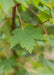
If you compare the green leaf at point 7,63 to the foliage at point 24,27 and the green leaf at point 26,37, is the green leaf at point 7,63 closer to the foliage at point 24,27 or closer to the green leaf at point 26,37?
the foliage at point 24,27

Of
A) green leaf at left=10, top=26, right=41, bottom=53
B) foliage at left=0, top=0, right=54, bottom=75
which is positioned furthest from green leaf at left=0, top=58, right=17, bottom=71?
green leaf at left=10, top=26, right=41, bottom=53

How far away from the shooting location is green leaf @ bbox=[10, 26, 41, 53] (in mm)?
703

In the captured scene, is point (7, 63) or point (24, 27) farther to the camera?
point (7, 63)

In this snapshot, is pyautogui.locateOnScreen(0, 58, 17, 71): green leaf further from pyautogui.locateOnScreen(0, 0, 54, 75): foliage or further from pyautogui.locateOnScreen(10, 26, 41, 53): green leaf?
pyautogui.locateOnScreen(10, 26, 41, 53): green leaf

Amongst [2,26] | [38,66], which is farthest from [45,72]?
[2,26]

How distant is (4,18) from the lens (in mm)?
890

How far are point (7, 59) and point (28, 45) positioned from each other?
363 mm

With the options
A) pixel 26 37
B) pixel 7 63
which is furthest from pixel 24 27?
pixel 7 63

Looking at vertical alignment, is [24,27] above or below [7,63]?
above

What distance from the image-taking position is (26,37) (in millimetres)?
728

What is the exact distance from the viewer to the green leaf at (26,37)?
2.31 feet

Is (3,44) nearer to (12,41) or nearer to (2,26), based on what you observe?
(2,26)

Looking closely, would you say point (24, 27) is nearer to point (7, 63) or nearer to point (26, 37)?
point (26, 37)

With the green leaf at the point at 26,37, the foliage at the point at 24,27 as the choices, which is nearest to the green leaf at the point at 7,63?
the foliage at the point at 24,27
